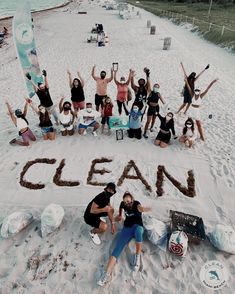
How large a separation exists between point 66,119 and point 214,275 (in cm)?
614

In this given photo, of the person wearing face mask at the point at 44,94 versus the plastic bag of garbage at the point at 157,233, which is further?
the person wearing face mask at the point at 44,94

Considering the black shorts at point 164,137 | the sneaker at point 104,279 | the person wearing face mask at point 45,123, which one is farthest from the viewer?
the person wearing face mask at point 45,123

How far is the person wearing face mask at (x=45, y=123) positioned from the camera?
27.3ft

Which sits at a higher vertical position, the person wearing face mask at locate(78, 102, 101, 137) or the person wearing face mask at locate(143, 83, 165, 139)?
the person wearing face mask at locate(143, 83, 165, 139)

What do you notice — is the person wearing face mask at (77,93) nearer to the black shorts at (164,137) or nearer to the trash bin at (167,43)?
the black shorts at (164,137)

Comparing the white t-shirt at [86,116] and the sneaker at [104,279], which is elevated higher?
Answer: the white t-shirt at [86,116]

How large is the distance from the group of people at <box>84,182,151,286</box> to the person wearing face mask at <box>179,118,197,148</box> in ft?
12.3

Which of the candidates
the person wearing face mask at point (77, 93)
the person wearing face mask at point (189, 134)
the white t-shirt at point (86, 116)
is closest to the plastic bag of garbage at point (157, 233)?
the person wearing face mask at point (189, 134)

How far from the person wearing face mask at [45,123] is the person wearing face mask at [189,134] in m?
4.30

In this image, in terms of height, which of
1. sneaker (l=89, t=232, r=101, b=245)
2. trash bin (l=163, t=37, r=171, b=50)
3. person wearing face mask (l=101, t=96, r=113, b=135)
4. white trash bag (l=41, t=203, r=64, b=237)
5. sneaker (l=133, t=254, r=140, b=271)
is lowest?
trash bin (l=163, t=37, r=171, b=50)

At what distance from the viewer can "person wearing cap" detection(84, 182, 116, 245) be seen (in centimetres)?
508

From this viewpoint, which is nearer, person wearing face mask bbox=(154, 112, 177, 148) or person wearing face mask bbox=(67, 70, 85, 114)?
person wearing face mask bbox=(154, 112, 177, 148)

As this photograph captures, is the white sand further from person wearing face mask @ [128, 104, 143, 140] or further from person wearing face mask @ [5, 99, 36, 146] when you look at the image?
person wearing face mask @ [128, 104, 143, 140]

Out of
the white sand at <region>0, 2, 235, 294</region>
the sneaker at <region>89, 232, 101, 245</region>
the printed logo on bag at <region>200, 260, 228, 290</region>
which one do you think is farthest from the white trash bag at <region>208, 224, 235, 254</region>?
the sneaker at <region>89, 232, 101, 245</region>
